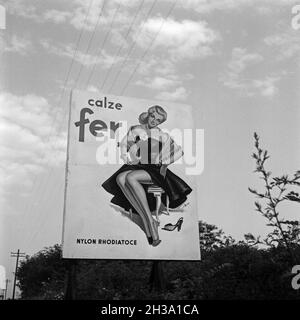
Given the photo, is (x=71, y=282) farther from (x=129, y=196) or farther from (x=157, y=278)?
(x=129, y=196)

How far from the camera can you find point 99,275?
14141mm

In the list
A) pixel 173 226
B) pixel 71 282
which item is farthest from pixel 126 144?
pixel 71 282

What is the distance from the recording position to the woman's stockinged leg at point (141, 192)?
37.8 ft

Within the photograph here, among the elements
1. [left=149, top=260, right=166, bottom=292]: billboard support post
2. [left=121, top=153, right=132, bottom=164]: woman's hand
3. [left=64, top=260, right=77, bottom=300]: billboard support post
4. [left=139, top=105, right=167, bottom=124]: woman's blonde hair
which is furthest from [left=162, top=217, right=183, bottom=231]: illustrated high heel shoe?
[left=139, top=105, right=167, bottom=124]: woman's blonde hair

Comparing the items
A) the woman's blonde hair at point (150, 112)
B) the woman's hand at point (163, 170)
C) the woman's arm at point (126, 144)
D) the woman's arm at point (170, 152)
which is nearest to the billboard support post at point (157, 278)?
the woman's hand at point (163, 170)

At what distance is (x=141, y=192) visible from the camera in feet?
38.4

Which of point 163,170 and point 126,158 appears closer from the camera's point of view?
point 126,158

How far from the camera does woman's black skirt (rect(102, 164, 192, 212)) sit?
1145cm

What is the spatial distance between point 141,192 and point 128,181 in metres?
0.46

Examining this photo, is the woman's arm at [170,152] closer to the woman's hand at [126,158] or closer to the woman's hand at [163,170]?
the woman's hand at [163,170]

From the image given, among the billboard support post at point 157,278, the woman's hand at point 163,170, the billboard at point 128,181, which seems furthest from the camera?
the woman's hand at point 163,170
